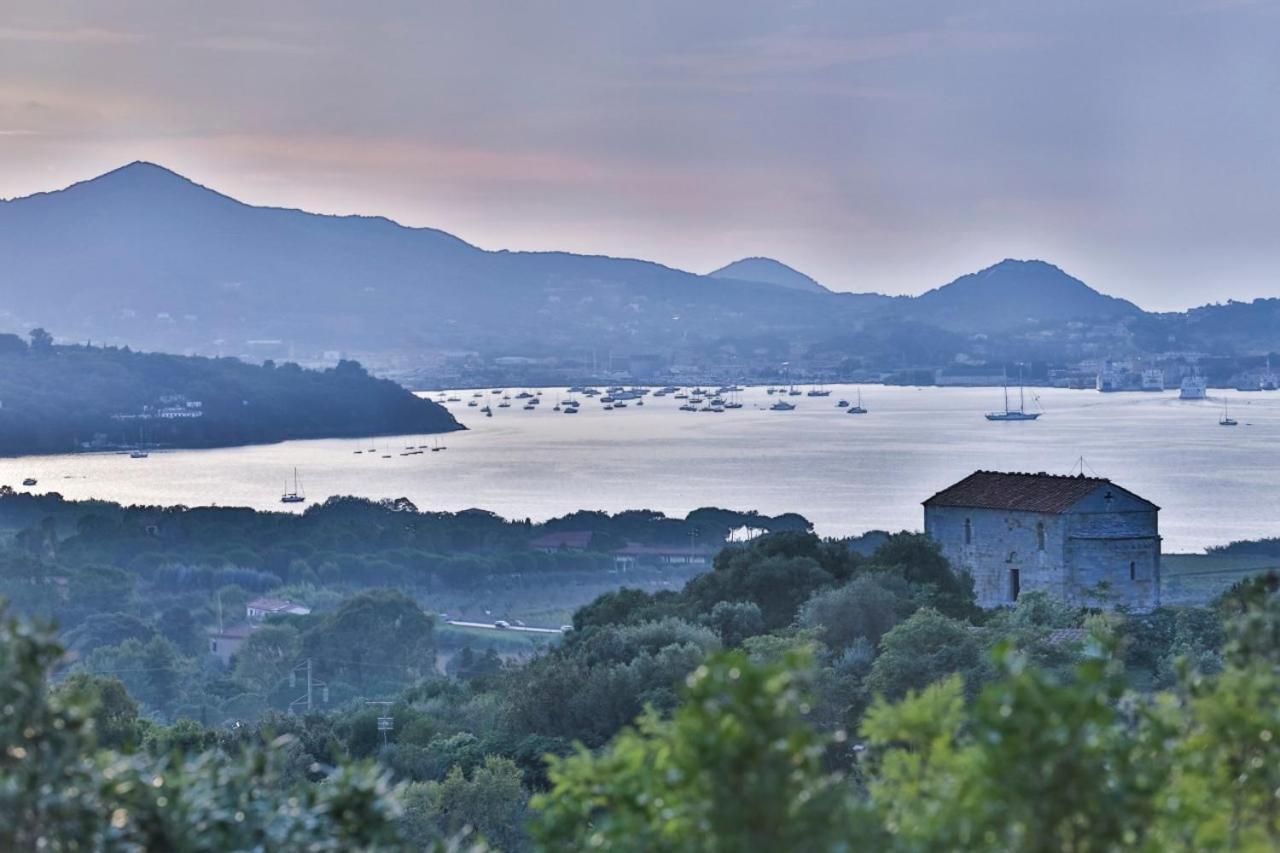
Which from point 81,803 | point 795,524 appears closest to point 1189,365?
point 795,524

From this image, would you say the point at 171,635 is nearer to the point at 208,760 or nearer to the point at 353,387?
the point at 208,760

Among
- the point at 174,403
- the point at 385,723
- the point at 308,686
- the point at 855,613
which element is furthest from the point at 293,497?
the point at 385,723

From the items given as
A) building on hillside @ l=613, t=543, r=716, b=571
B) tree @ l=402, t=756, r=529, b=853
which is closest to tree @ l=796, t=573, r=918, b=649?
tree @ l=402, t=756, r=529, b=853

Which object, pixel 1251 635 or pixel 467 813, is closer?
pixel 1251 635

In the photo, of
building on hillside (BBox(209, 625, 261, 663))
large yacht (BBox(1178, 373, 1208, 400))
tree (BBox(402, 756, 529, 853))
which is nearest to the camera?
tree (BBox(402, 756, 529, 853))

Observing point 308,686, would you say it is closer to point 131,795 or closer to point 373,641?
point 373,641

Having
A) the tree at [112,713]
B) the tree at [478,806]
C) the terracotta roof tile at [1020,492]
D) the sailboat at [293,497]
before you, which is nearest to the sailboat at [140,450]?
the sailboat at [293,497]

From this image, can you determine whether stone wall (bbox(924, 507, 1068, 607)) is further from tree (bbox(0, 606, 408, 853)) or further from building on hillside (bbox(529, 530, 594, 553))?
building on hillside (bbox(529, 530, 594, 553))
